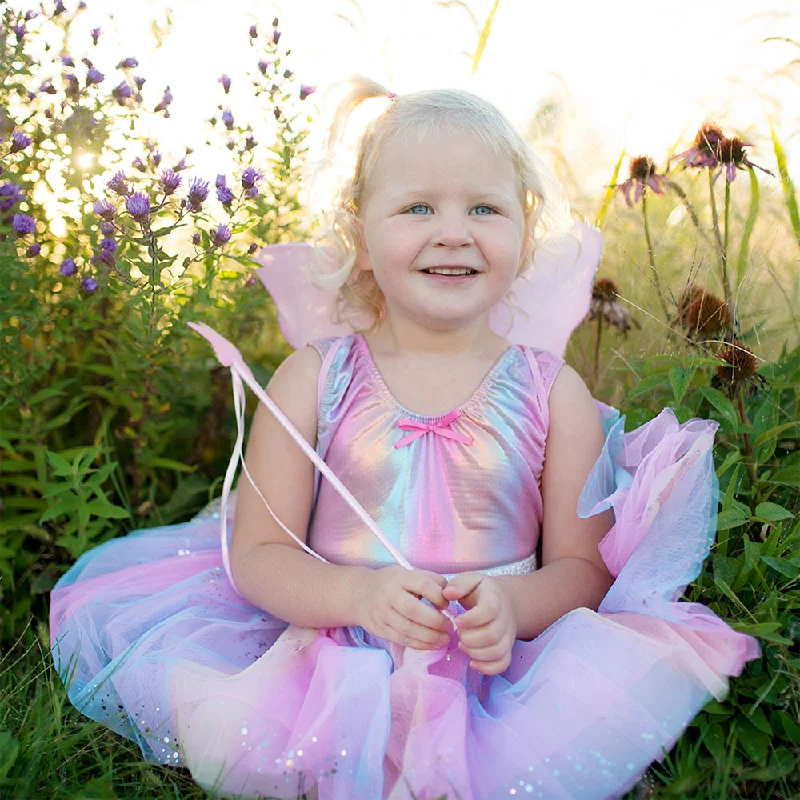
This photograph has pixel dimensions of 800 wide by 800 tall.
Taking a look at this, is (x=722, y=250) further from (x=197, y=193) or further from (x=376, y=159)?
(x=197, y=193)

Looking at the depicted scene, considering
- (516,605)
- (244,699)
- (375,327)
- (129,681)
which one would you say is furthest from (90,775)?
(375,327)

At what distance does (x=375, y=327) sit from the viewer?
2.09 metres

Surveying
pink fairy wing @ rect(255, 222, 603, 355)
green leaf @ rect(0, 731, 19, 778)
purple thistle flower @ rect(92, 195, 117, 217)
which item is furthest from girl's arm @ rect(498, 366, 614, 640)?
purple thistle flower @ rect(92, 195, 117, 217)

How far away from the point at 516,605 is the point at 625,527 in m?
0.26

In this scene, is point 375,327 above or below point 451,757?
above

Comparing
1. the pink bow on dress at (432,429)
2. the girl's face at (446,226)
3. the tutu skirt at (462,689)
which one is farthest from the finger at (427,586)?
the girl's face at (446,226)

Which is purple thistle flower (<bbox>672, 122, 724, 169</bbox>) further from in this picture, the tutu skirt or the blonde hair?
the tutu skirt

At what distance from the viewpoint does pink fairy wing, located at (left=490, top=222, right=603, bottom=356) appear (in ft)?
7.34

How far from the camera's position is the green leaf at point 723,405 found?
1.94 meters

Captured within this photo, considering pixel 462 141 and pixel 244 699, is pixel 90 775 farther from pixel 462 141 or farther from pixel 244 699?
pixel 462 141

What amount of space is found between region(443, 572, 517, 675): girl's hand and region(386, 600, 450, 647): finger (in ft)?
0.11

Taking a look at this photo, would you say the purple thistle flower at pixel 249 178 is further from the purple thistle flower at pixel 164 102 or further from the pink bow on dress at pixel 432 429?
the pink bow on dress at pixel 432 429

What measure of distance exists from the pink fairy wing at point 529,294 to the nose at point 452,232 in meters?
0.47

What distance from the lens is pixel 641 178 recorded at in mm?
2373
